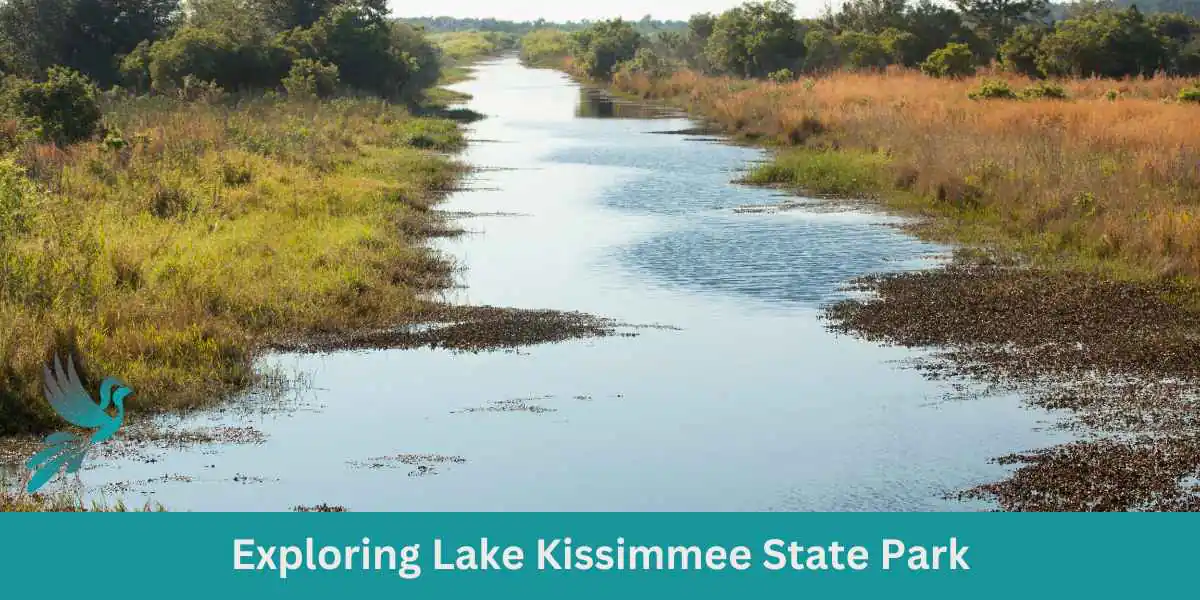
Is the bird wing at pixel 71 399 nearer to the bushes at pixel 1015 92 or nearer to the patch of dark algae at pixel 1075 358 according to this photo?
the patch of dark algae at pixel 1075 358

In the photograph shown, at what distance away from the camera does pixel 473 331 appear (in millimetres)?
15781

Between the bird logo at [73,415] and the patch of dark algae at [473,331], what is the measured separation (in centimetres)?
272

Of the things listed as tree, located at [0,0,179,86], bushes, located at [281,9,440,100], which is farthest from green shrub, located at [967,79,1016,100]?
tree, located at [0,0,179,86]

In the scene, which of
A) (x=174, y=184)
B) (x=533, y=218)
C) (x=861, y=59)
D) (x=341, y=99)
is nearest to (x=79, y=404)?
(x=174, y=184)

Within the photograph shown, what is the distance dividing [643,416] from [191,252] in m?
8.51

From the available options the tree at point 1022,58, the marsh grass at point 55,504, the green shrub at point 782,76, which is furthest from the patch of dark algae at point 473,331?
the green shrub at point 782,76

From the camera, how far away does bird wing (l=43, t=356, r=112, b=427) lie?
11867 millimetres

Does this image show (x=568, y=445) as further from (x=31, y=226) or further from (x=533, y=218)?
(x=533, y=218)

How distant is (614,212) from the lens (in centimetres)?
2770

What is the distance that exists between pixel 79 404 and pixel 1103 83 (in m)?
39.3

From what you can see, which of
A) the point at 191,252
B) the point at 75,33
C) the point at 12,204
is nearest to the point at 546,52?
the point at 75,33

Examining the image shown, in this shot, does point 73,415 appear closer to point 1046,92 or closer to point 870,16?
point 1046,92

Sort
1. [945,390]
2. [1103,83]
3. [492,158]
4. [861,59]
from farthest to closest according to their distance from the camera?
[861,59], [1103,83], [492,158], [945,390]

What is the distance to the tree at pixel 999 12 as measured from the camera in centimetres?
8344
